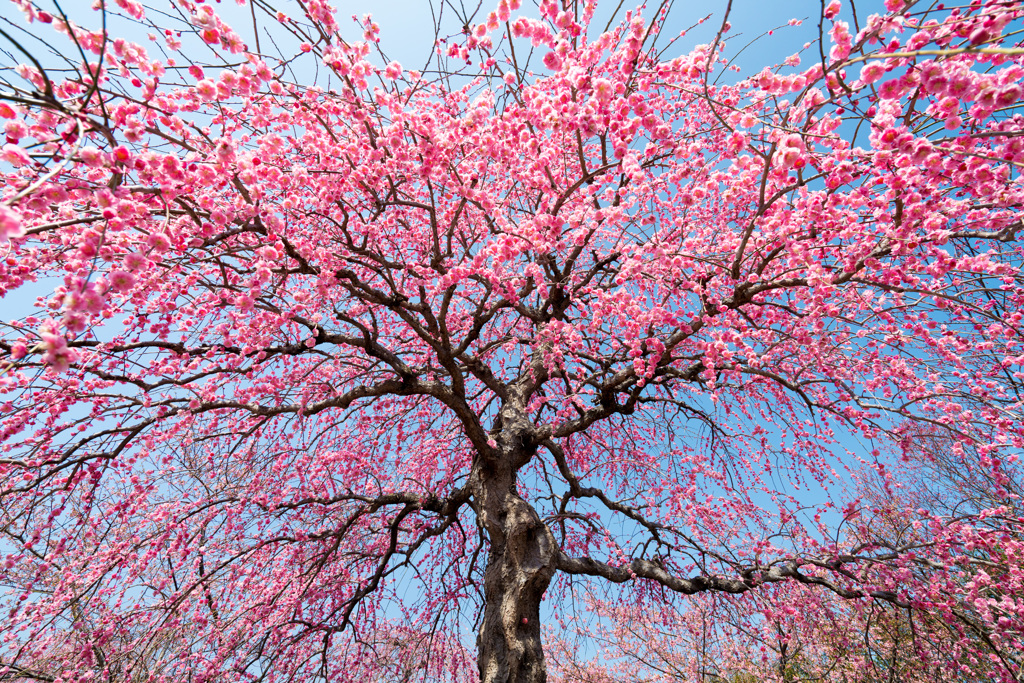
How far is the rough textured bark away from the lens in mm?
4094

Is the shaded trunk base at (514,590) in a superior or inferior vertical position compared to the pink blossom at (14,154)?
inferior

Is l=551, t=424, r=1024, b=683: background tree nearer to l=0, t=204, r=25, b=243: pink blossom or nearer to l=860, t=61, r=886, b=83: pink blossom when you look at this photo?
l=860, t=61, r=886, b=83: pink blossom

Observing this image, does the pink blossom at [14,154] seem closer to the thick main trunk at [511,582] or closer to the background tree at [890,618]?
the thick main trunk at [511,582]

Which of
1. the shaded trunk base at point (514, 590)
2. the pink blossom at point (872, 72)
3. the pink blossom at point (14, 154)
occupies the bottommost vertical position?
the shaded trunk base at point (514, 590)

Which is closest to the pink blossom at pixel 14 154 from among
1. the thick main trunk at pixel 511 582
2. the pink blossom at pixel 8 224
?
the pink blossom at pixel 8 224

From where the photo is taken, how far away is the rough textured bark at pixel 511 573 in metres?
4.09

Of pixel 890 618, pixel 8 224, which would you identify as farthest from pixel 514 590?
pixel 890 618

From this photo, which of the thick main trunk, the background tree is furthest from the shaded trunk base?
the background tree

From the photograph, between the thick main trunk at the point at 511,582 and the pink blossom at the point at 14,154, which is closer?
the pink blossom at the point at 14,154

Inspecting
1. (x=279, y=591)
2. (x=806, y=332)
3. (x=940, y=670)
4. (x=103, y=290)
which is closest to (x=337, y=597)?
(x=279, y=591)

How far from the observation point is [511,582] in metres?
4.48

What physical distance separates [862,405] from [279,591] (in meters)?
6.78

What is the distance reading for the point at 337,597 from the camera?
608 centimetres

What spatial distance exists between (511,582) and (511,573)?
0.09 m
